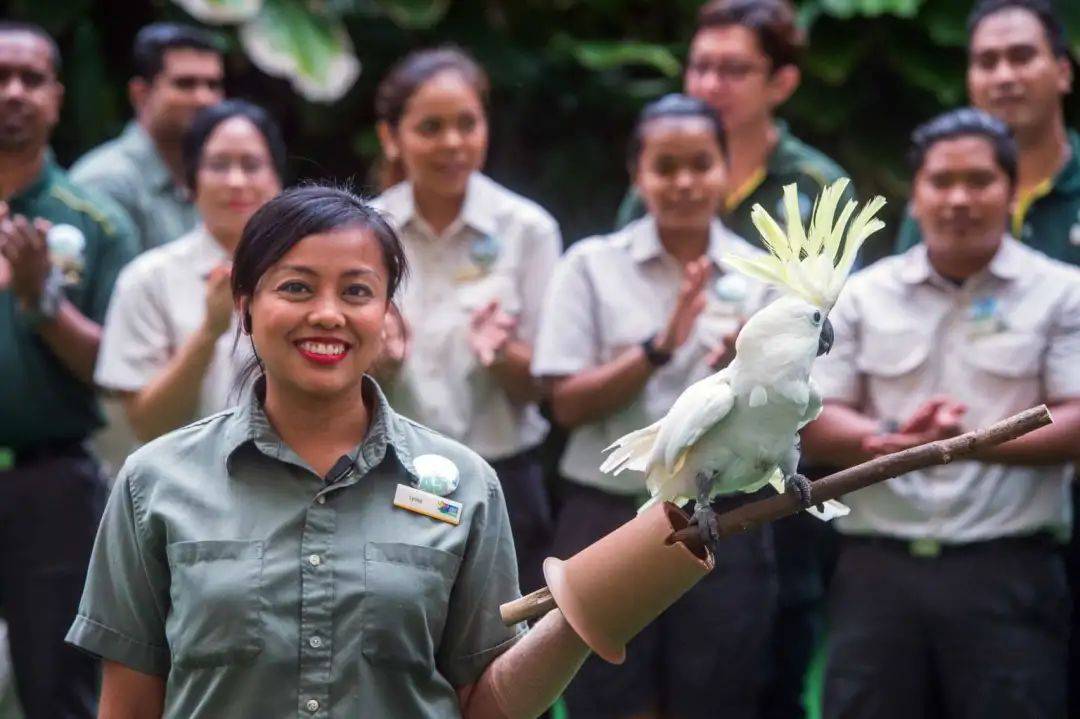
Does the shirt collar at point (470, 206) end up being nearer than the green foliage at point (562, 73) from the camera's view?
Yes

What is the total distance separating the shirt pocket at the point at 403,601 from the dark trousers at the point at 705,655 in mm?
1513

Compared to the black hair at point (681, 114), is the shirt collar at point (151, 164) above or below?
below

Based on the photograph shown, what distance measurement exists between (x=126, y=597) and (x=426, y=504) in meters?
0.39

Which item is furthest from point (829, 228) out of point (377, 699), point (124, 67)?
point (124, 67)

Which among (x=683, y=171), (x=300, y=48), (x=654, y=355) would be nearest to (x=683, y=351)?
(x=654, y=355)

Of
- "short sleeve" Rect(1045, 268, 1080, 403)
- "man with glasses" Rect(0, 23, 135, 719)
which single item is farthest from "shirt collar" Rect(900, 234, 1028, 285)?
"man with glasses" Rect(0, 23, 135, 719)

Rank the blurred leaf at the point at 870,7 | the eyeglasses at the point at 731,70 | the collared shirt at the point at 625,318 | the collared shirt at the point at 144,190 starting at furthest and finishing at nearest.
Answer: the blurred leaf at the point at 870,7 < the collared shirt at the point at 144,190 < the eyeglasses at the point at 731,70 < the collared shirt at the point at 625,318

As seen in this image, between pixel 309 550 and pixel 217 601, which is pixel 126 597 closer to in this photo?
pixel 217 601

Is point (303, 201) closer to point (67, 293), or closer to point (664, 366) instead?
point (664, 366)

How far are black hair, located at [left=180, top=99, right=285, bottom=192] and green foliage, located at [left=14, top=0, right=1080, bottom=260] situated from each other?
127 centimetres

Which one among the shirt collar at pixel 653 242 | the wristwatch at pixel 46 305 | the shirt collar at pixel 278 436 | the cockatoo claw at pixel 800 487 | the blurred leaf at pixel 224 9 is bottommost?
the wristwatch at pixel 46 305

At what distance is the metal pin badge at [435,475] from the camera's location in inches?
81.7

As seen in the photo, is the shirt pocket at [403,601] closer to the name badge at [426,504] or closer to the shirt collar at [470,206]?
the name badge at [426,504]

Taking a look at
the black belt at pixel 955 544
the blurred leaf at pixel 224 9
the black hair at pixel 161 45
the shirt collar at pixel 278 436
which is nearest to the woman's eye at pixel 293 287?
the shirt collar at pixel 278 436
